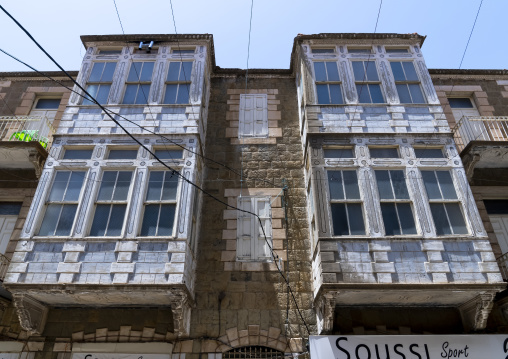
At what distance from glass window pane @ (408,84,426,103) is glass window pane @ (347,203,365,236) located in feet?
14.2

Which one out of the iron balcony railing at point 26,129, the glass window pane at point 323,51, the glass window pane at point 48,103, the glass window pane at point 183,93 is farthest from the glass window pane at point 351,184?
the glass window pane at point 48,103

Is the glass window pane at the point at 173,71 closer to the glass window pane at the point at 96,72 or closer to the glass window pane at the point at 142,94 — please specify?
the glass window pane at the point at 142,94

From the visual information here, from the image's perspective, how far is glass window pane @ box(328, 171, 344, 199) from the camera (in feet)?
32.1

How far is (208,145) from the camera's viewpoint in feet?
40.5

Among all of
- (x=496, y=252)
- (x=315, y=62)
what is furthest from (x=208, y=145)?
(x=496, y=252)

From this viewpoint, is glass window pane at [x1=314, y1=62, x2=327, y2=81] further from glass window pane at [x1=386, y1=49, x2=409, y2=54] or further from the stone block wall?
glass window pane at [x1=386, y1=49, x2=409, y2=54]

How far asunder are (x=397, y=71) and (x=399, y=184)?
172 inches

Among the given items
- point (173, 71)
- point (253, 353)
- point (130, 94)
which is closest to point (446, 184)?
point (253, 353)

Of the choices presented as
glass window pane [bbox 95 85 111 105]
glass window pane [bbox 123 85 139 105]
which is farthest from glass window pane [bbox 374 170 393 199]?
glass window pane [bbox 95 85 111 105]

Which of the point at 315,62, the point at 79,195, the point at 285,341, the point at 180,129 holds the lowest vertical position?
the point at 285,341

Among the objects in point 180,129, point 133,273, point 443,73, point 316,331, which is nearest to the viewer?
point 133,273

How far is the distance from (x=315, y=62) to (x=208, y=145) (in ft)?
14.7

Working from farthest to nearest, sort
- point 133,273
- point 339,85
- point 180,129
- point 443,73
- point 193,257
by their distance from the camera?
point 443,73
point 339,85
point 180,129
point 193,257
point 133,273

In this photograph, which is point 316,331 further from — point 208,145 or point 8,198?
point 8,198
